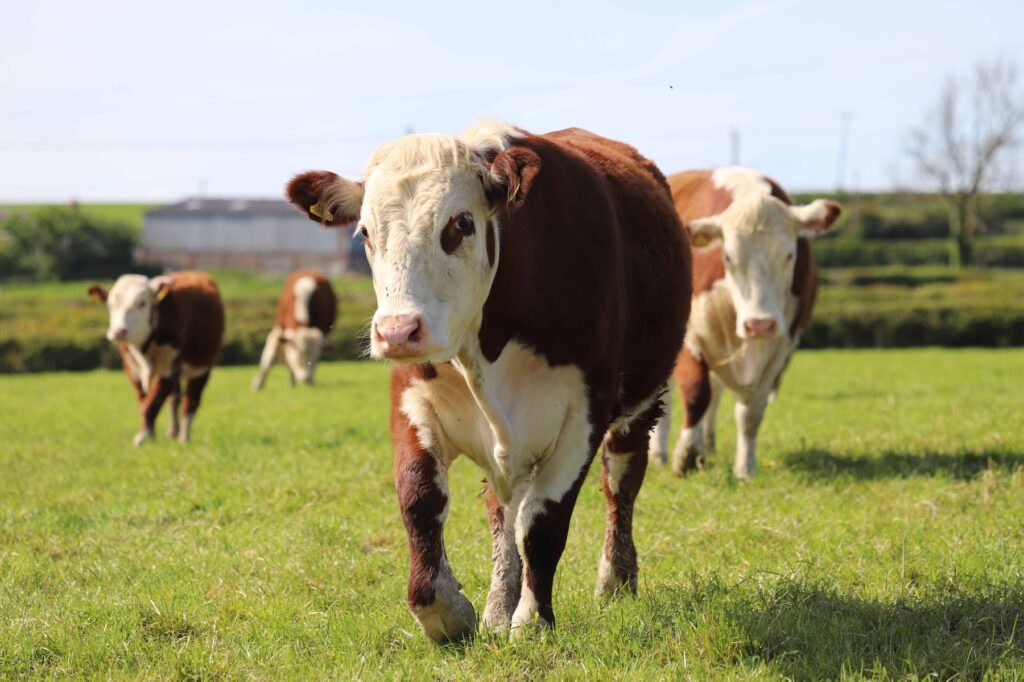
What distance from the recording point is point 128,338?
38.9 feet

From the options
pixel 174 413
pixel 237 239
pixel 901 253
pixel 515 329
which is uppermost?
pixel 515 329

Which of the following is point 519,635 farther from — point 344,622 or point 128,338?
point 128,338

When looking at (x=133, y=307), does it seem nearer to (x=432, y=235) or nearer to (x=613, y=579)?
(x=613, y=579)

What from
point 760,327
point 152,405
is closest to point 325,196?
point 760,327

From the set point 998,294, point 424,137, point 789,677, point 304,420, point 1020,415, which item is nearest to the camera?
point 789,677

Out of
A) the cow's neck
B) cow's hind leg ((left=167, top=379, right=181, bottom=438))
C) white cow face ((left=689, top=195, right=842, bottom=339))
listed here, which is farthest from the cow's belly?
cow's hind leg ((left=167, top=379, right=181, bottom=438))

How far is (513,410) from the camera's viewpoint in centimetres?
411

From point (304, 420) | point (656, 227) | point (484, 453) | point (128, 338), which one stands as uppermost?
point (656, 227)

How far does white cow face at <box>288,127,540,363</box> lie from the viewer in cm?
350

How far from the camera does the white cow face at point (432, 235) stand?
3.50 m

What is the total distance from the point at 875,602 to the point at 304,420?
927 cm

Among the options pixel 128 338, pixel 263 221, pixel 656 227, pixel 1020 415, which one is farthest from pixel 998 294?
pixel 263 221

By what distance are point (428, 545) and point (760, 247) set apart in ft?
15.9

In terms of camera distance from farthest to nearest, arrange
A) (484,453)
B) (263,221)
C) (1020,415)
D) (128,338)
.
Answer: (263,221) → (128,338) → (1020,415) → (484,453)
